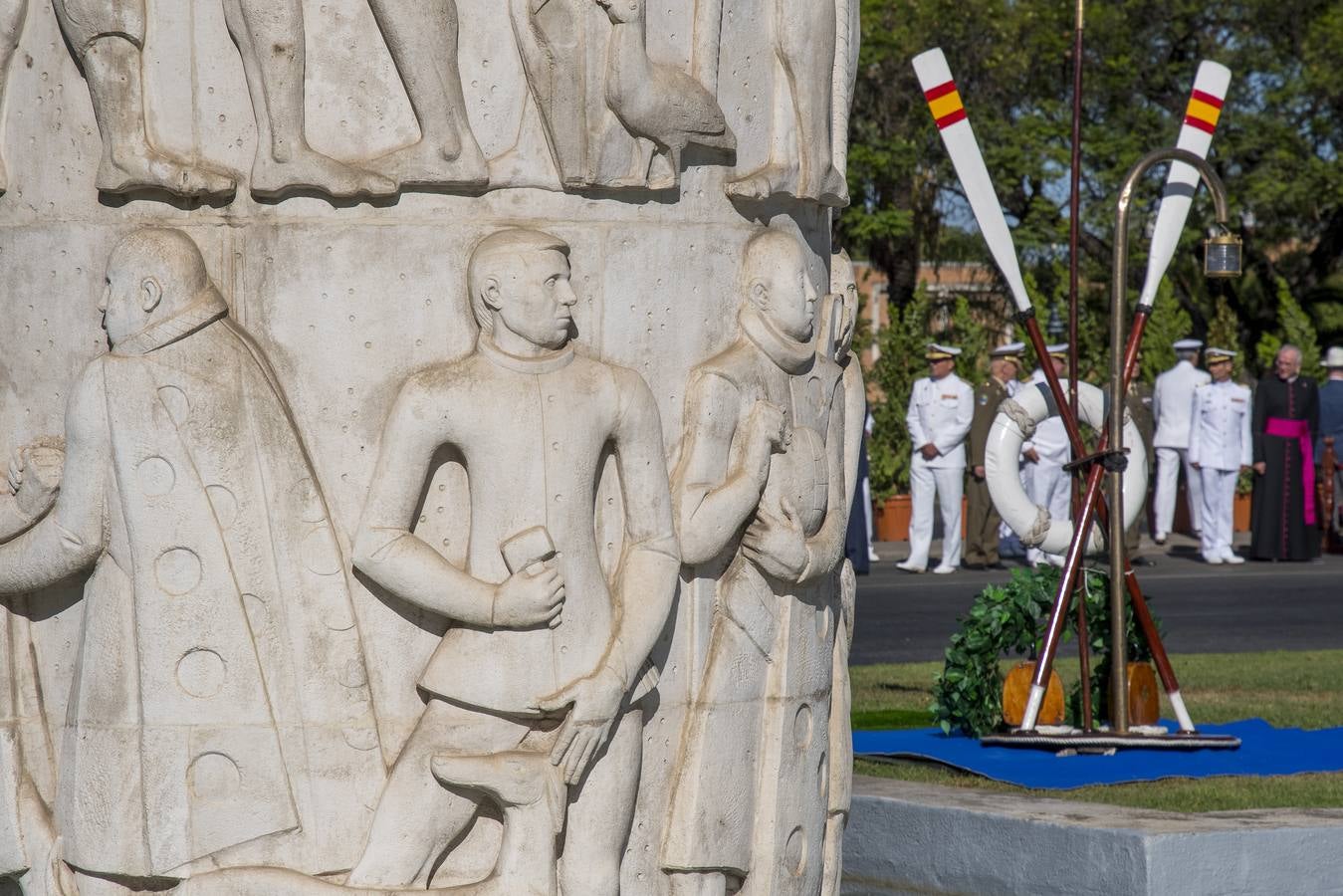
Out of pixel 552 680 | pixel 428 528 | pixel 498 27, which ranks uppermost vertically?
pixel 498 27

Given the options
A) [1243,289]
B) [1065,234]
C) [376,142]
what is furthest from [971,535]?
[376,142]

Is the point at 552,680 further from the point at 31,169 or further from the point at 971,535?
the point at 971,535

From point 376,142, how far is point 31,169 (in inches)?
32.4

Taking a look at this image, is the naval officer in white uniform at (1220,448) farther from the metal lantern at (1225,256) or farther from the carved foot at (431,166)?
the carved foot at (431,166)

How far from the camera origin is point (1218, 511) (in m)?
19.8

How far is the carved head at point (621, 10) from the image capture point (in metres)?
4.84

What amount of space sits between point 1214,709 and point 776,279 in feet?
21.3

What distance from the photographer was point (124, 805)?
4.71 meters

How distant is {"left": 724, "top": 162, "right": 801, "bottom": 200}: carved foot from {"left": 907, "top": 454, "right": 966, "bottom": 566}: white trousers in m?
13.5

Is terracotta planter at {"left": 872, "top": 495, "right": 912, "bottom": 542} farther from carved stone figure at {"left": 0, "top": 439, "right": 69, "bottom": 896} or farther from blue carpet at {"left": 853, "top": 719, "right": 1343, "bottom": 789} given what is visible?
carved stone figure at {"left": 0, "top": 439, "right": 69, "bottom": 896}

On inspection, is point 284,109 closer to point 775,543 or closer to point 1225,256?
point 775,543

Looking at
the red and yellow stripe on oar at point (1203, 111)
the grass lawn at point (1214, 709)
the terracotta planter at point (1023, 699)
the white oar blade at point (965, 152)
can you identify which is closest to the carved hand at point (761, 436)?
the grass lawn at point (1214, 709)

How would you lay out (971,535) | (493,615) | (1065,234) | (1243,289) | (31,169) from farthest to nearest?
(1243,289) < (1065,234) < (971,535) < (31,169) < (493,615)

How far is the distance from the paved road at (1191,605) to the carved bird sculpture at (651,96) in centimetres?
815
